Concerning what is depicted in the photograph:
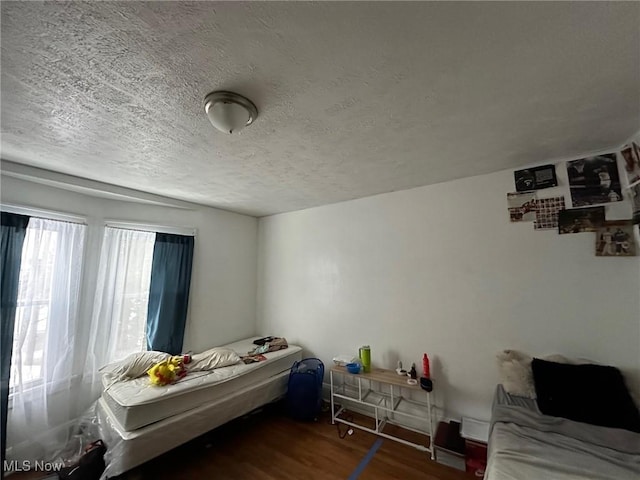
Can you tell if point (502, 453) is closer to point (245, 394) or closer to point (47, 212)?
point (245, 394)

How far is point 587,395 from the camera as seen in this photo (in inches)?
64.5

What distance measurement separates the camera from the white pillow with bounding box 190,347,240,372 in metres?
2.53

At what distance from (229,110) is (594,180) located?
2664 mm

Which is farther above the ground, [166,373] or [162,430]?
[166,373]

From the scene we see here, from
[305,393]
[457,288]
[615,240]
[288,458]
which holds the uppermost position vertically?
[615,240]

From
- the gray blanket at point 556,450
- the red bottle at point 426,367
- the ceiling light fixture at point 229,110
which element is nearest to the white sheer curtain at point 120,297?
the ceiling light fixture at point 229,110

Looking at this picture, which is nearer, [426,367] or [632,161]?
[632,161]

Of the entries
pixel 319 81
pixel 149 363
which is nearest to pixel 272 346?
pixel 149 363

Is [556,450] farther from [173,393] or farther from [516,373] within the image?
Result: [173,393]

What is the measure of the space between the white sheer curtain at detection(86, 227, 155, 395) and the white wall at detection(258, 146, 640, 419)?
178 centimetres

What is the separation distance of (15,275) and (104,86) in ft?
6.47

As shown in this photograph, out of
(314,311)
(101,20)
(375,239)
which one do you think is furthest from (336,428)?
(101,20)

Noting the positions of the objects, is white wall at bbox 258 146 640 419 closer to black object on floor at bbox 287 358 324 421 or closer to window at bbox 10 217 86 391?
black object on floor at bbox 287 358 324 421

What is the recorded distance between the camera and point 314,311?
3301 mm
